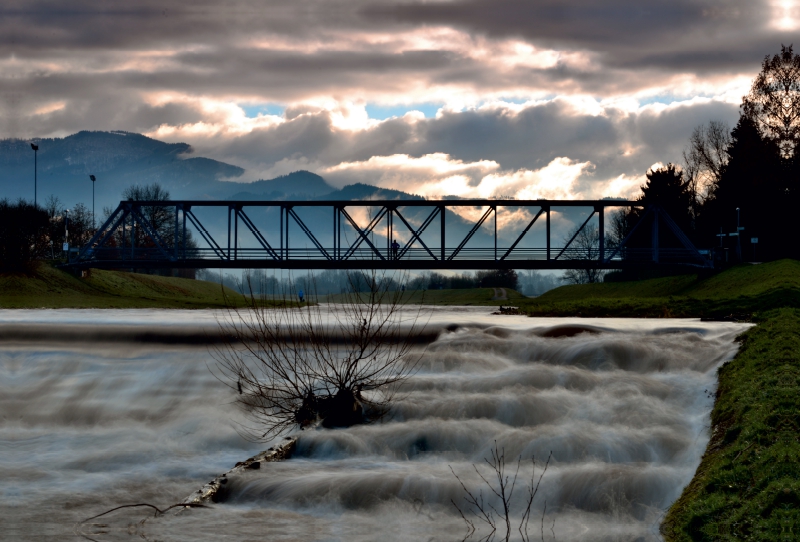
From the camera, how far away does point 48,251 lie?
275 feet

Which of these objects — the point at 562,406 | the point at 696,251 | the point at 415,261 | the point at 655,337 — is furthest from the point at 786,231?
the point at 562,406

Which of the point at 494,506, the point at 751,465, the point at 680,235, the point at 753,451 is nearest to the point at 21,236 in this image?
the point at 680,235

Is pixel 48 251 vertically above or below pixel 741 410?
above

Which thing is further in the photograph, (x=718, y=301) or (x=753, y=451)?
(x=718, y=301)

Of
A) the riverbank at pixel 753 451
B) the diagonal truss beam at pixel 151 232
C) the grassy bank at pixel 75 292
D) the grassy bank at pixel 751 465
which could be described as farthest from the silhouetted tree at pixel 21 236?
the grassy bank at pixel 751 465

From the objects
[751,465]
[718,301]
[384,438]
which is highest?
[718,301]

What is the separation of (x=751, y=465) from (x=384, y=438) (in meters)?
7.81

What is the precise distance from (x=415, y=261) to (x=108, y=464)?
124ft

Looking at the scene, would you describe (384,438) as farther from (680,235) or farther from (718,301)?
(680,235)

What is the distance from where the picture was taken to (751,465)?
11703 millimetres

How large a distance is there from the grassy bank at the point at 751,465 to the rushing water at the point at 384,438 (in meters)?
0.76

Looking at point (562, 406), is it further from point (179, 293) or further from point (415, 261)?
point (179, 293)

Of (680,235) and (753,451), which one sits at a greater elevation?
(680,235)

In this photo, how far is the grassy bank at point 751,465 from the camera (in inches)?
392
